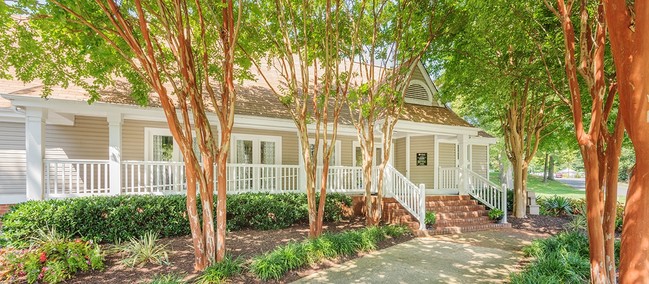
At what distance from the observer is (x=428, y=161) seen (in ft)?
43.7

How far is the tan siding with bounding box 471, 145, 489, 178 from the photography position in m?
15.2

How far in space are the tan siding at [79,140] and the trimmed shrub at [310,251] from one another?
6981mm

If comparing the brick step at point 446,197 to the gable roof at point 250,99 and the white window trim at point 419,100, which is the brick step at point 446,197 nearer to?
the gable roof at point 250,99

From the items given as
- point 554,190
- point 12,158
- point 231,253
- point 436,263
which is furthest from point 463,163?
point 554,190

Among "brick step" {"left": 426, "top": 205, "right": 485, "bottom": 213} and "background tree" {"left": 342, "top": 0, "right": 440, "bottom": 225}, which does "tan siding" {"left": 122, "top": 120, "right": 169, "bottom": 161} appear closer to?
"background tree" {"left": 342, "top": 0, "right": 440, "bottom": 225}

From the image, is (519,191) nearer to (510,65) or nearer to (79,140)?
(510,65)

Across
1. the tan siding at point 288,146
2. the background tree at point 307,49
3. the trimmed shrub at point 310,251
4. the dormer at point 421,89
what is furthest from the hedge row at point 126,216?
the dormer at point 421,89

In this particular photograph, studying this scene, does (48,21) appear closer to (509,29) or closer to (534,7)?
(509,29)

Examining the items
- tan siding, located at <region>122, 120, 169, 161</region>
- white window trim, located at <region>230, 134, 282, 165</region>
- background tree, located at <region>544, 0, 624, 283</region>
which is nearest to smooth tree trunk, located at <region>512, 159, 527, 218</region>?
background tree, located at <region>544, 0, 624, 283</region>

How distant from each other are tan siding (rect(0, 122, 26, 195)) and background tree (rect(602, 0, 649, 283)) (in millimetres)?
12644

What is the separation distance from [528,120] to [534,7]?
19.2 ft

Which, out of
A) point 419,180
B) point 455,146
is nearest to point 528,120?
point 455,146

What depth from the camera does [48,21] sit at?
5.13m

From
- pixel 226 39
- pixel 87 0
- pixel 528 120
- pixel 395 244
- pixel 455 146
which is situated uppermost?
pixel 87 0
